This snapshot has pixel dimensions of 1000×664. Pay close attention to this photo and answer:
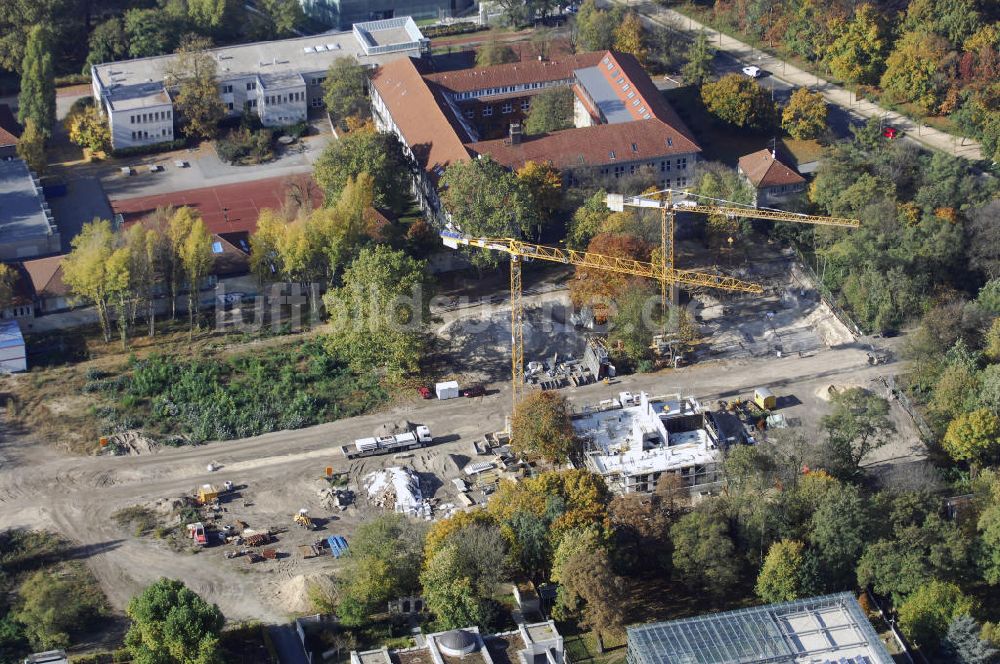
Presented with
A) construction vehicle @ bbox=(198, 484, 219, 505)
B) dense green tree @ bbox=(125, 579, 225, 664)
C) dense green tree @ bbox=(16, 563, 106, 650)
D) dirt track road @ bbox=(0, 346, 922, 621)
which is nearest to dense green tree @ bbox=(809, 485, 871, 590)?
dirt track road @ bbox=(0, 346, 922, 621)

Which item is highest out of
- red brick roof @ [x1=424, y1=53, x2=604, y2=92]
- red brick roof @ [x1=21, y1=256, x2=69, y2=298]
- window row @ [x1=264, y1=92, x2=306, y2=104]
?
red brick roof @ [x1=424, y1=53, x2=604, y2=92]

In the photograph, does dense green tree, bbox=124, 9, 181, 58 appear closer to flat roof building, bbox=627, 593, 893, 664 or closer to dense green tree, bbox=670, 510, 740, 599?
dense green tree, bbox=670, 510, 740, 599

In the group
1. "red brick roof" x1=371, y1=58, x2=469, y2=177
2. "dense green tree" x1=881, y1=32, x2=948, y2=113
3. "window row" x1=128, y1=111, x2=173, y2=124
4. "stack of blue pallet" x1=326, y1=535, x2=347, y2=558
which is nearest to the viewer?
"stack of blue pallet" x1=326, y1=535, x2=347, y2=558

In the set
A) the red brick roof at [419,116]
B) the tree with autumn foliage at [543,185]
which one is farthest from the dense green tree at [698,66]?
the tree with autumn foliage at [543,185]

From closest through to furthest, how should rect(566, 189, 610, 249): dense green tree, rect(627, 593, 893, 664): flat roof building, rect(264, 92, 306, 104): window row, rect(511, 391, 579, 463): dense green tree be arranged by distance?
rect(627, 593, 893, 664): flat roof building, rect(511, 391, 579, 463): dense green tree, rect(566, 189, 610, 249): dense green tree, rect(264, 92, 306, 104): window row

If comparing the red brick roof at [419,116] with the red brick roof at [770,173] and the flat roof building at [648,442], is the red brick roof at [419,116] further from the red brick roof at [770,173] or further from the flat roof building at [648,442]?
the flat roof building at [648,442]

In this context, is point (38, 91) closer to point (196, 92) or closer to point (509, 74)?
point (196, 92)

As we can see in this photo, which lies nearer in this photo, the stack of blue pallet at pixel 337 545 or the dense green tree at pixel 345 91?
the stack of blue pallet at pixel 337 545
